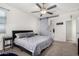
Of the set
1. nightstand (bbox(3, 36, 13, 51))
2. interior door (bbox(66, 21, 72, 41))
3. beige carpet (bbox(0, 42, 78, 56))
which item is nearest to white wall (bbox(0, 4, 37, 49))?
nightstand (bbox(3, 36, 13, 51))

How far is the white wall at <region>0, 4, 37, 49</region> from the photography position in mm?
1355

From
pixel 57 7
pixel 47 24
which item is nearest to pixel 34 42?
pixel 47 24

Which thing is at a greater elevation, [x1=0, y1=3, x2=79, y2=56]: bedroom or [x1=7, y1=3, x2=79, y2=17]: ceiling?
[x1=7, y1=3, x2=79, y2=17]: ceiling

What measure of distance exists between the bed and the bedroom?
0.27 feet

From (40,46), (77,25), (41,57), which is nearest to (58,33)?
(77,25)

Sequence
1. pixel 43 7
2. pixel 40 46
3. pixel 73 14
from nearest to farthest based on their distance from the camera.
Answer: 1. pixel 73 14
2. pixel 43 7
3. pixel 40 46

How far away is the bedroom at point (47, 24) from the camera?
52.3 inches

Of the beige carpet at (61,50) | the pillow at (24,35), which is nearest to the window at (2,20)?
the pillow at (24,35)

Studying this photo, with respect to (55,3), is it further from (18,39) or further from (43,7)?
(18,39)

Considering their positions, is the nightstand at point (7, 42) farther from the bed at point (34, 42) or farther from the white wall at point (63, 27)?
the white wall at point (63, 27)

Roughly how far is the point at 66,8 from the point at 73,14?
7.0 inches

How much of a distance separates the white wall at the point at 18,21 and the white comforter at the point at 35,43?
0.23m

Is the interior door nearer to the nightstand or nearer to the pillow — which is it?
the pillow

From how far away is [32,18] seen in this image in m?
1.55
